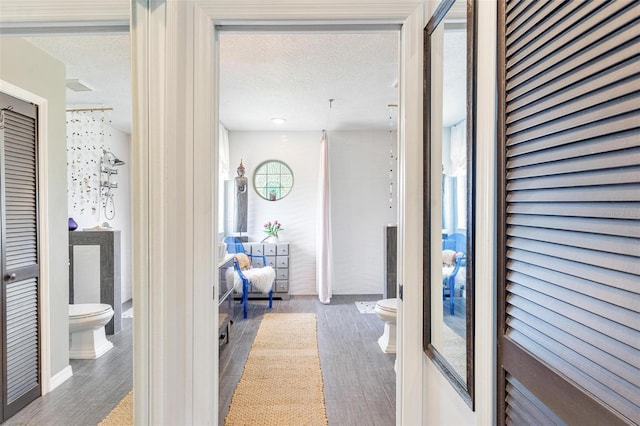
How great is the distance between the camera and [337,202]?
5625 millimetres

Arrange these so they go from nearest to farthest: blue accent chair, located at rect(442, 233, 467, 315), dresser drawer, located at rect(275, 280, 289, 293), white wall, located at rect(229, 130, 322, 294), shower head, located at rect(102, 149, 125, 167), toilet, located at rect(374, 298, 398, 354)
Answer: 1. shower head, located at rect(102, 149, 125, 167)
2. blue accent chair, located at rect(442, 233, 467, 315)
3. toilet, located at rect(374, 298, 398, 354)
4. dresser drawer, located at rect(275, 280, 289, 293)
5. white wall, located at rect(229, 130, 322, 294)

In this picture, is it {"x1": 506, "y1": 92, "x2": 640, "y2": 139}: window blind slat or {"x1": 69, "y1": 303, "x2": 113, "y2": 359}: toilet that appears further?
{"x1": 69, "y1": 303, "x2": 113, "y2": 359}: toilet

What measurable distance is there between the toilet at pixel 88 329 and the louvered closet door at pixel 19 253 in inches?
3.3

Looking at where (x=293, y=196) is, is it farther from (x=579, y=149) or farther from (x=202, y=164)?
(x=579, y=149)

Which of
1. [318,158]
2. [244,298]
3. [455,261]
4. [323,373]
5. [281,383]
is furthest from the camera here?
[318,158]

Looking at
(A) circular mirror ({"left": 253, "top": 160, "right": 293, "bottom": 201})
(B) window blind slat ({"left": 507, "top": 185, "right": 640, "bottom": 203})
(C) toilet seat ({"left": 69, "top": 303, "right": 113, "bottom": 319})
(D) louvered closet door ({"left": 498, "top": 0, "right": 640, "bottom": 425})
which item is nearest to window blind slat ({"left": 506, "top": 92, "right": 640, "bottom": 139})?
(D) louvered closet door ({"left": 498, "top": 0, "right": 640, "bottom": 425})

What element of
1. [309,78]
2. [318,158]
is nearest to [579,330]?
[309,78]

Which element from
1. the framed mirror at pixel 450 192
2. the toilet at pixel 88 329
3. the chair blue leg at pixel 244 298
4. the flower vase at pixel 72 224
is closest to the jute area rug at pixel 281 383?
the chair blue leg at pixel 244 298

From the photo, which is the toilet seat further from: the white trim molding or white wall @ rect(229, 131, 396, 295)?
white wall @ rect(229, 131, 396, 295)

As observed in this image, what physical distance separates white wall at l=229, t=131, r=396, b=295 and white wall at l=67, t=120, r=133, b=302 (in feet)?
14.6

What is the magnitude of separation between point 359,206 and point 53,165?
4.91 metres

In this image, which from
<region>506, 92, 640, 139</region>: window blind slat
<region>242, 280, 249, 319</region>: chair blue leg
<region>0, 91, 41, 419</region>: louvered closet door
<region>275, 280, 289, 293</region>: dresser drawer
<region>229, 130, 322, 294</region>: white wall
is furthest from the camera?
<region>229, 130, 322, 294</region>: white wall

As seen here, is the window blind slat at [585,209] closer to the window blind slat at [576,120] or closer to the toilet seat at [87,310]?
the window blind slat at [576,120]

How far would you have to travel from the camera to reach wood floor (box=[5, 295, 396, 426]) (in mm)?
1065
